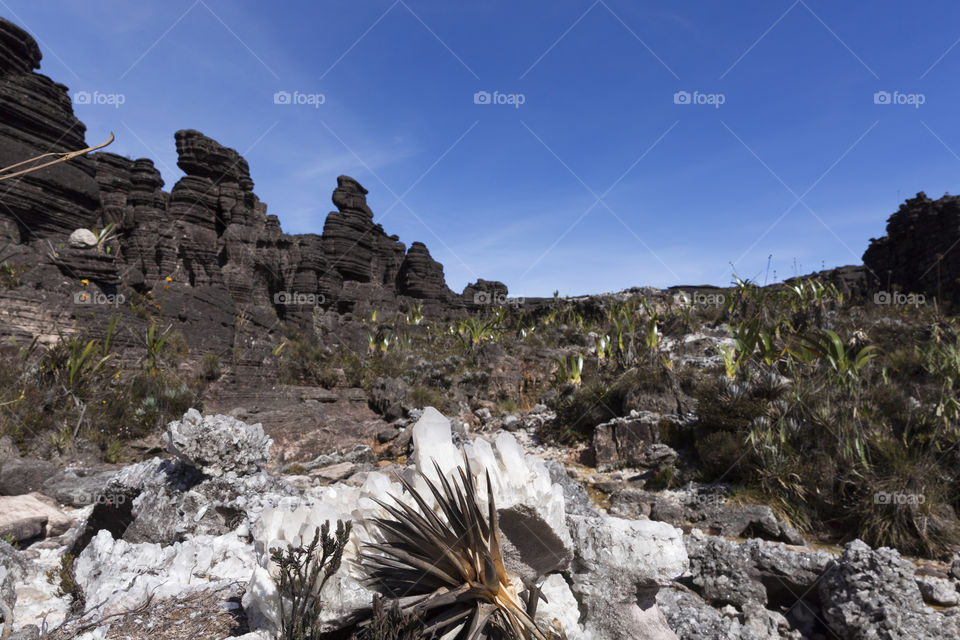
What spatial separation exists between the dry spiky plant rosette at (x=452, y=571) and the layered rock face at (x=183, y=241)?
38.6 ft

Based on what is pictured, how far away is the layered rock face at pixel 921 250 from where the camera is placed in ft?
58.4

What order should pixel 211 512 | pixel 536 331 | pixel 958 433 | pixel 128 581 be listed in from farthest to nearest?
pixel 536 331 < pixel 958 433 < pixel 211 512 < pixel 128 581

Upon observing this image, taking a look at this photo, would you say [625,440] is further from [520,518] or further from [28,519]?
[28,519]

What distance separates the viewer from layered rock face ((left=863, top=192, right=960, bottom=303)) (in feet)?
58.4

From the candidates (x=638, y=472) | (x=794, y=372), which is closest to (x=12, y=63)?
(x=638, y=472)

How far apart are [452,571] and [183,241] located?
104 feet

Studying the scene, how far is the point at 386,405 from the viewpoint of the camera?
37.9ft

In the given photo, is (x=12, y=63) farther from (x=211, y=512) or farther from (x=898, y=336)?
(x=898, y=336)

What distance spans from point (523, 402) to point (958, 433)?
28.5 ft

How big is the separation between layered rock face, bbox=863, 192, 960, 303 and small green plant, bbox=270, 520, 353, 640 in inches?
822

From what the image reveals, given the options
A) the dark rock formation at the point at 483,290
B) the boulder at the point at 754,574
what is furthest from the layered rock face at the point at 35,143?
the dark rock formation at the point at 483,290

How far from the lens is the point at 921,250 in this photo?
1995 cm

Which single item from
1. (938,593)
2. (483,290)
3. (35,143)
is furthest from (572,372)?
(483,290)

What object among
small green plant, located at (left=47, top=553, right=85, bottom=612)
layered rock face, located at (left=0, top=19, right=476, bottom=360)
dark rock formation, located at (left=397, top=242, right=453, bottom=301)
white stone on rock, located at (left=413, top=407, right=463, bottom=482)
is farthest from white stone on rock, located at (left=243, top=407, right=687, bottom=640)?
dark rock formation, located at (left=397, top=242, right=453, bottom=301)
